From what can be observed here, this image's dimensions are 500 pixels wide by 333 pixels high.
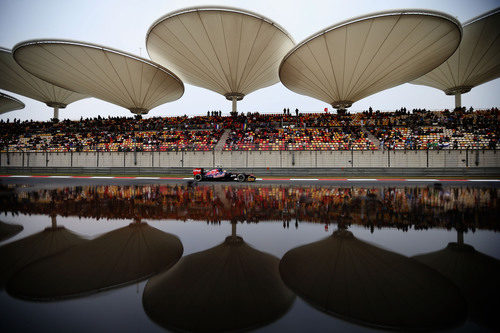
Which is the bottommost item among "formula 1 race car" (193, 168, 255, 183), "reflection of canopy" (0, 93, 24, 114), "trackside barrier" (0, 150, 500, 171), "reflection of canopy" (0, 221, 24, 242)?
"reflection of canopy" (0, 221, 24, 242)

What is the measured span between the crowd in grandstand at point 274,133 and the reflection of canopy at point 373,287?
848 inches

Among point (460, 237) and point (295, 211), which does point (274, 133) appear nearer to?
point (295, 211)

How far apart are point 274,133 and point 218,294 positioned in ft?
89.7

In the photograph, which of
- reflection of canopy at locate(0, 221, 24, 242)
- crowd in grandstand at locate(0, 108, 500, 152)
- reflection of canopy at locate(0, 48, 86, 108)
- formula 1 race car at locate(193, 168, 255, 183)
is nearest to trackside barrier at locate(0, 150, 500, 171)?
crowd in grandstand at locate(0, 108, 500, 152)

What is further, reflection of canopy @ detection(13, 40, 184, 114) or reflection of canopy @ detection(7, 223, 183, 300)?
reflection of canopy @ detection(13, 40, 184, 114)

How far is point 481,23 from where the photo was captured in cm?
2747

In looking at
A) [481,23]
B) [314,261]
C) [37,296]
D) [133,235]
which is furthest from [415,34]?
[37,296]

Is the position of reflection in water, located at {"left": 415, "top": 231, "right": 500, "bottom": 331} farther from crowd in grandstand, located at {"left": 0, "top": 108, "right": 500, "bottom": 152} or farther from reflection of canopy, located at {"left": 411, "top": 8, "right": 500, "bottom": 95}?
reflection of canopy, located at {"left": 411, "top": 8, "right": 500, "bottom": 95}

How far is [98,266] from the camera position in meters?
3.46

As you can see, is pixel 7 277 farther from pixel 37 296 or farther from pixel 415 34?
pixel 415 34

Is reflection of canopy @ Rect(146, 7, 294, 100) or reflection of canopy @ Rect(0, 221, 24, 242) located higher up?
reflection of canopy @ Rect(146, 7, 294, 100)

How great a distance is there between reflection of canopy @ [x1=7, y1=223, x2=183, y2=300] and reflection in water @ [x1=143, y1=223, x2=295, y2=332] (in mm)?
459

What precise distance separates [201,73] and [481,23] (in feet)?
129

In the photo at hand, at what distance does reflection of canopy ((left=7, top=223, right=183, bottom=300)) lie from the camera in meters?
2.86
